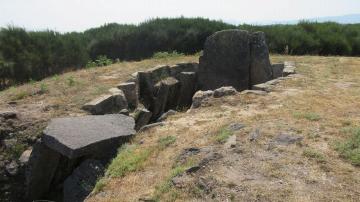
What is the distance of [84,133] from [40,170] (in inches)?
Answer: 43.4

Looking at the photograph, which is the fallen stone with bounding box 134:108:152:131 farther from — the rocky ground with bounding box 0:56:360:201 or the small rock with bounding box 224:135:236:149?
the small rock with bounding box 224:135:236:149

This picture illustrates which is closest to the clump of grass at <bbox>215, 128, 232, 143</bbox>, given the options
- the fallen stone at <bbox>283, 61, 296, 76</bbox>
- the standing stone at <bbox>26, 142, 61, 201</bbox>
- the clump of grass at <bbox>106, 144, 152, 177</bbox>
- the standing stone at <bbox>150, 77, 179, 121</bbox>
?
the clump of grass at <bbox>106, 144, 152, 177</bbox>

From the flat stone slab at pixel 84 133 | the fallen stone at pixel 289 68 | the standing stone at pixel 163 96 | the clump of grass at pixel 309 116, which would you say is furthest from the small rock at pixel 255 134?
the standing stone at pixel 163 96

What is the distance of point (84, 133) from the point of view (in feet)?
22.3

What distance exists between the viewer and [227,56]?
35.8 ft

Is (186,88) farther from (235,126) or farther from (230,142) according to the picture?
(230,142)

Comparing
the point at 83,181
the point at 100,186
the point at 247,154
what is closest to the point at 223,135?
the point at 247,154

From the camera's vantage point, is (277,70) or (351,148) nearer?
(351,148)

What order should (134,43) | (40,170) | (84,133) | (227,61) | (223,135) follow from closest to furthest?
(223,135) < (84,133) < (40,170) < (227,61) < (134,43)

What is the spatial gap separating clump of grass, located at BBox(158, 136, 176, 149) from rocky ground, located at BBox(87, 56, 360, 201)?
2 centimetres

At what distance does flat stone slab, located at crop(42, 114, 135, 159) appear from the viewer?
252 inches

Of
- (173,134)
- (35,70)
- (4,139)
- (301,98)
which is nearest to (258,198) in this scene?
(173,134)

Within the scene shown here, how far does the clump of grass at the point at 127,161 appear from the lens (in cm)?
585

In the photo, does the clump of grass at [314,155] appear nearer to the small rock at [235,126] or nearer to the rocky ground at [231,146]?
the rocky ground at [231,146]
